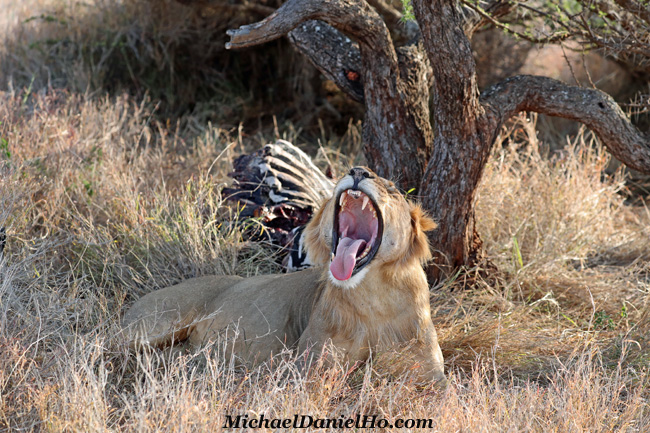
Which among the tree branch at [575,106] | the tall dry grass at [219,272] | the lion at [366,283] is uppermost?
the tree branch at [575,106]

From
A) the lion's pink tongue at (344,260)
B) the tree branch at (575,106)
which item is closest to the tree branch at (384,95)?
the tree branch at (575,106)

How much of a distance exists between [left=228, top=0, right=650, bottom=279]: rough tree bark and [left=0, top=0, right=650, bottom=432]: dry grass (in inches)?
22.9

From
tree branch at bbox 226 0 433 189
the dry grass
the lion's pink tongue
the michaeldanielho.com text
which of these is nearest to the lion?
the lion's pink tongue

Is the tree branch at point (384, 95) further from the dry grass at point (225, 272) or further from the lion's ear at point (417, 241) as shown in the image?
the lion's ear at point (417, 241)

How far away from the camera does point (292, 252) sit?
488 cm

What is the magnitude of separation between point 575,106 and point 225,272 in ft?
7.74

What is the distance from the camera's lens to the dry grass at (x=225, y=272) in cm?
299

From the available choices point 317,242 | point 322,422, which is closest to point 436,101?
point 317,242

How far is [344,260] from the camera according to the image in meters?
3.31

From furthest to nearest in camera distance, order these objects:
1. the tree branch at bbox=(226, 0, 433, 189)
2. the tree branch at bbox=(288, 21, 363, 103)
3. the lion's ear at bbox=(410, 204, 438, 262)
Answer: the tree branch at bbox=(288, 21, 363, 103), the tree branch at bbox=(226, 0, 433, 189), the lion's ear at bbox=(410, 204, 438, 262)

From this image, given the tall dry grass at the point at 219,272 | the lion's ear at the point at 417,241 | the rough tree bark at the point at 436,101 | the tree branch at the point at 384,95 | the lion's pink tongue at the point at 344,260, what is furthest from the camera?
the tree branch at the point at 384,95

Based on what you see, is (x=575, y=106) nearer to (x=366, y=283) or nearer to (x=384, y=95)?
(x=384, y=95)

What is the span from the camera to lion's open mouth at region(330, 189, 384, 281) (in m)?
3.29

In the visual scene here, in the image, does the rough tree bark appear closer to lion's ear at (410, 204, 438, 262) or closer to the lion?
the lion
